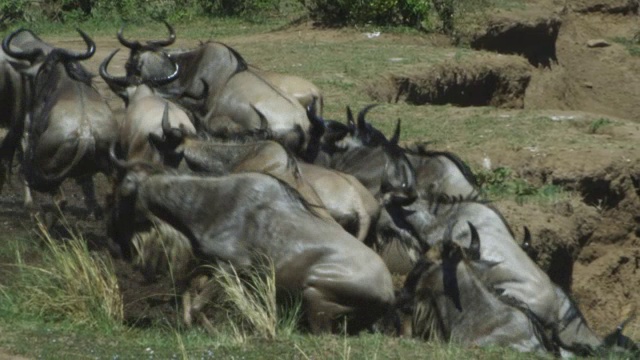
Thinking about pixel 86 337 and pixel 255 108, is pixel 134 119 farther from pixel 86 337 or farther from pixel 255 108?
pixel 86 337

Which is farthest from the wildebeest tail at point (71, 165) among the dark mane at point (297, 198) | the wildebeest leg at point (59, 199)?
the dark mane at point (297, 198)

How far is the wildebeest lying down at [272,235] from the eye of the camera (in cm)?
829

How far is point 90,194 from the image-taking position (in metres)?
11.8

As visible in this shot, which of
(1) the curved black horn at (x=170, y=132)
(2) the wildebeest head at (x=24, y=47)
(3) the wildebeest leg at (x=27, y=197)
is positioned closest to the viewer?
(1) the curved black horn at (x=170, y=132)

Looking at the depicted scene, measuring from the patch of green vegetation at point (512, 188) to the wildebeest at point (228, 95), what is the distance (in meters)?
1.72

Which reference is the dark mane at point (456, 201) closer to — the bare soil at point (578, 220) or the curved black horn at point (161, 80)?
the bare soil at point (578, 220)

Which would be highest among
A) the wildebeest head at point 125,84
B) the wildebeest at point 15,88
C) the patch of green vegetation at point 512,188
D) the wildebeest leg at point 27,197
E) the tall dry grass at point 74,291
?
the tall dry grass at point 74,291

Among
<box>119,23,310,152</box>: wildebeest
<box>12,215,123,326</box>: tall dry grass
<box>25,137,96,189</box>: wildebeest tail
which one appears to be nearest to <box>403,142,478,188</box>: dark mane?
<box>119,23,310,152</box>: wildebeest

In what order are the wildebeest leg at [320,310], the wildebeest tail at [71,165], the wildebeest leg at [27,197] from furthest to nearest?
the wildebeest leg at [27,197] → the wildebeest tail at [71,165] → the wildebeest leg at [320,310]

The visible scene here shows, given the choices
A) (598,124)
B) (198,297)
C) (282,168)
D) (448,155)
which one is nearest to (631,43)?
(598,124)

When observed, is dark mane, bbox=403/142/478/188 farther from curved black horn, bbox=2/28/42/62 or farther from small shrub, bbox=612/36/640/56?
small shrub, bbox=612/36/640/56

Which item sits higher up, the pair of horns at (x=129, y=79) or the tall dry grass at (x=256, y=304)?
the tall dry grass at (x=256, y=304)

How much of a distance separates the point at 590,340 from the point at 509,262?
2.57 ft

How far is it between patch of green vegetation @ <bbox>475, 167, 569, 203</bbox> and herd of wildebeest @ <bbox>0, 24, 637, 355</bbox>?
29.0 inches
